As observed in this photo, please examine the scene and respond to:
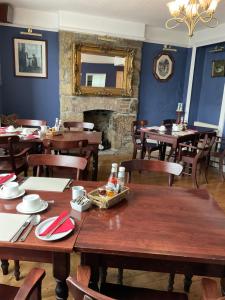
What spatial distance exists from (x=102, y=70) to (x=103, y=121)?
111cm

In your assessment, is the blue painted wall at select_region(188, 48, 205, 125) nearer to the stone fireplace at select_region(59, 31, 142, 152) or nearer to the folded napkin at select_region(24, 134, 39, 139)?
the stone fireplace at select_region(59, 31, 142, 152)

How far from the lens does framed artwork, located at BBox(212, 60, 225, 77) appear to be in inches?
189

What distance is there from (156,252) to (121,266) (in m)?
0.27

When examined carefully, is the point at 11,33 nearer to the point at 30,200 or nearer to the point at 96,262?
the point at 30,200

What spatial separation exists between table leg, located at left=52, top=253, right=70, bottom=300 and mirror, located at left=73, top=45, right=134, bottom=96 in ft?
13.1

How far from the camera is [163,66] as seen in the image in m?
5.29

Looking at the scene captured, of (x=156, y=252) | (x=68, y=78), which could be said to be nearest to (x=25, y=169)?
(x=156, y=252)

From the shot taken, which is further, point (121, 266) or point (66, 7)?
point (66, 7)

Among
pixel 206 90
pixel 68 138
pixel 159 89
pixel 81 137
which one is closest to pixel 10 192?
pixel 68 138

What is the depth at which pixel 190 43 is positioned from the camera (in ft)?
17.3

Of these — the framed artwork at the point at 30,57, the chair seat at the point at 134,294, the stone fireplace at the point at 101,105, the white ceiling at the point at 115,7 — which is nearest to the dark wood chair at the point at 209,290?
the chair seat at the point at 134,294

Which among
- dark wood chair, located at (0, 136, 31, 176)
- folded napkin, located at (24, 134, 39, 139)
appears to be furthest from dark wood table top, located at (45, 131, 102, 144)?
dark wood chair, located at (0, 136, 31, 176)

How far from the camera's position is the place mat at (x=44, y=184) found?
1494 mm

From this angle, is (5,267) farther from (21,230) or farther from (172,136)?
(172,136)
